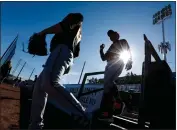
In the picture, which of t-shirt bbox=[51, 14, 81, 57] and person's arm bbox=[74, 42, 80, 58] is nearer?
t-shirt bbox=[51, 14, 81, 57]

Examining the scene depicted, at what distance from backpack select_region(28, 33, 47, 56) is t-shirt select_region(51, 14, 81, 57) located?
187 mm

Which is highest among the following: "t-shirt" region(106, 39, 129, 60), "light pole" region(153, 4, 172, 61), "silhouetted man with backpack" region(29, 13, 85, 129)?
"light pole" region(153, 4, 172, 61)

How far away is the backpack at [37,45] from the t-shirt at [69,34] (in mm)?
187

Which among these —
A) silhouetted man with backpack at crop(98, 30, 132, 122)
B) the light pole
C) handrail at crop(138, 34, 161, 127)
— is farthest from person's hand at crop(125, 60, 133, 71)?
the light pole

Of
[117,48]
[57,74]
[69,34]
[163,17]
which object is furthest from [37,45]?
[163,17]

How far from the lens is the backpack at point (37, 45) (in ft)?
10.2

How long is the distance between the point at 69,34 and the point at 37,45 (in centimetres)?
48

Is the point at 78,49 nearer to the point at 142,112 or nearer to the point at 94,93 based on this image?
the point at 142,112

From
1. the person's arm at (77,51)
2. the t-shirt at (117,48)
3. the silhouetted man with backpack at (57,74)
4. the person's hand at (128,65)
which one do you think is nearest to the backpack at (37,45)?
the silhouetted man with backpack at (57,74)

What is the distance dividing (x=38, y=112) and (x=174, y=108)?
1.69m

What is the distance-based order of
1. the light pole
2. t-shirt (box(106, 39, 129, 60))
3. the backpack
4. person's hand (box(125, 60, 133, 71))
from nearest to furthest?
the backpack, t-shirt (box(106, 39, 129, 60)), person's hand (box(125, 60, 133, 71)), the light pole

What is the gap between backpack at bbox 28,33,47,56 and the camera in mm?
3100

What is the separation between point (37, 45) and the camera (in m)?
3.12

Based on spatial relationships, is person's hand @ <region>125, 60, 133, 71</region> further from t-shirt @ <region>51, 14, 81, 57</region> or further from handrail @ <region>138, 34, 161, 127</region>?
t-shirt @ <region>51, 14, 81, 57</region>
